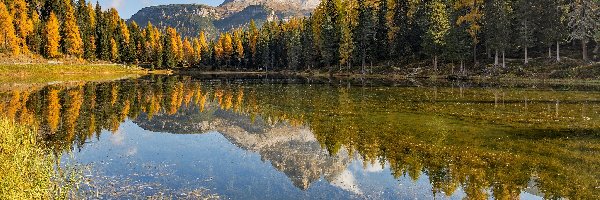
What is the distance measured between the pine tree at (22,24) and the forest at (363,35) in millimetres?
228

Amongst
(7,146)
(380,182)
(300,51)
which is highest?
(300,51)

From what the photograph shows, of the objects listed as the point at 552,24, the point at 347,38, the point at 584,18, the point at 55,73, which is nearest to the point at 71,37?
the point at 55,73

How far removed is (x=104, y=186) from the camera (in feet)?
47.4

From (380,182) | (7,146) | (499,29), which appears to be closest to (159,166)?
(7,146)

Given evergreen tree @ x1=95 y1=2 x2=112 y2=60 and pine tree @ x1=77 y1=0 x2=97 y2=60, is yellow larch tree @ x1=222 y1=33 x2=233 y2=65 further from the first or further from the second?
pine tree @ x1=77 y1=0 x2=97 y2=60

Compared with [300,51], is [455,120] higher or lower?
lower

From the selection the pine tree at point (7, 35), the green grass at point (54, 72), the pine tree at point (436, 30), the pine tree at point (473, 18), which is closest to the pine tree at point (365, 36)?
the pine tree at point (436, 30)

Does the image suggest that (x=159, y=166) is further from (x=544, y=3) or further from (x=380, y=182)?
(x=544, y=3)

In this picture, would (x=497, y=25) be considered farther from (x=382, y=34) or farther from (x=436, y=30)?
(x=382, y=34)

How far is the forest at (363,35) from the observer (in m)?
76.9

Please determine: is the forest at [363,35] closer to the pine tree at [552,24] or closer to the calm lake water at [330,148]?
the pine tree at [552,24]

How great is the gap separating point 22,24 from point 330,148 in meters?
104

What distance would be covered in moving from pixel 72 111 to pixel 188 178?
70.9 ft

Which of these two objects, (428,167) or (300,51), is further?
(300,51)
